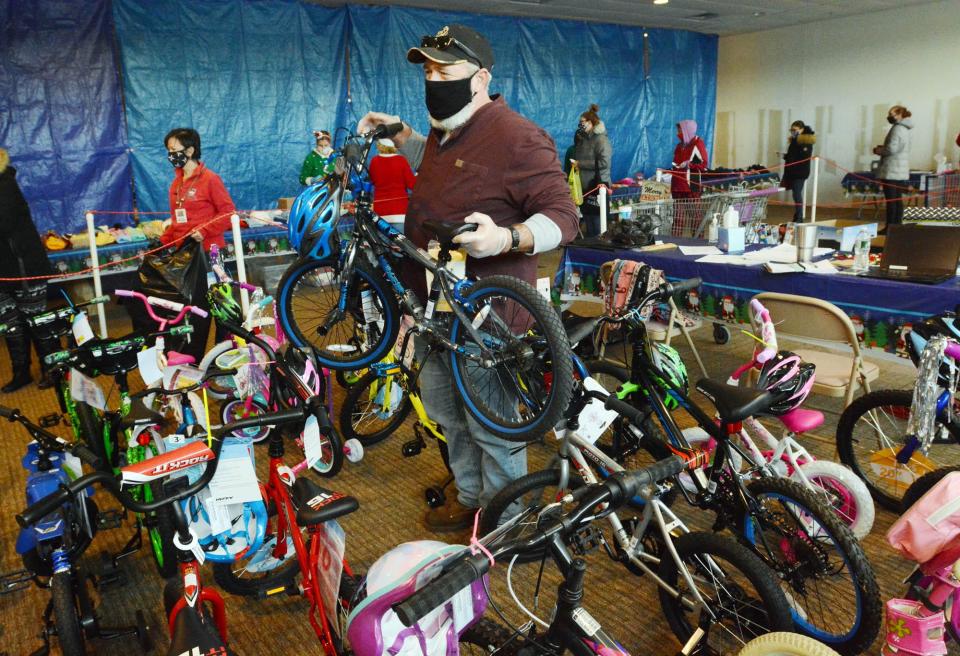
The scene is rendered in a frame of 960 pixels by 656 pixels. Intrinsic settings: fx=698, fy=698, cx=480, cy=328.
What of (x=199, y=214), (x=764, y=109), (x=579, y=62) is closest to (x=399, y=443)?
(x=199, y=214)

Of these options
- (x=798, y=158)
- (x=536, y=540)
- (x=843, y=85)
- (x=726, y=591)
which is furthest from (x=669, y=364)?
(x=843, y=85)

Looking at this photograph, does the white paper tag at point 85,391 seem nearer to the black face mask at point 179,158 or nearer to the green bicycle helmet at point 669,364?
the green bicycle helmet at point 669,364

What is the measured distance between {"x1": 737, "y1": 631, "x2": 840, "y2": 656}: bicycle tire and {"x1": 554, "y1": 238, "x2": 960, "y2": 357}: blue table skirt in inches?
68.9

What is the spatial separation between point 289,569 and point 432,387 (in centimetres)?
73

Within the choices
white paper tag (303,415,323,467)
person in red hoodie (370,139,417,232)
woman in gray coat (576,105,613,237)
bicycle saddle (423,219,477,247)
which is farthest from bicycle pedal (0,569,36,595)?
woman in gray coat (576,105,613,237)

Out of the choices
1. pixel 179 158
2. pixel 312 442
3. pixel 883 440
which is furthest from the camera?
pixel 179 158

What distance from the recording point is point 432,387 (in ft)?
7.57

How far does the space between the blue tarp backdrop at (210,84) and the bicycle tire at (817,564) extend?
6.49 metres

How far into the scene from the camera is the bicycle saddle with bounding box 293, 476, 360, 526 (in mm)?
1434

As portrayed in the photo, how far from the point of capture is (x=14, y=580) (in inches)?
83.4

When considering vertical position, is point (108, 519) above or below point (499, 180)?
below

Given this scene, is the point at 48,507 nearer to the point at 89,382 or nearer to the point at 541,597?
the point at 89,382

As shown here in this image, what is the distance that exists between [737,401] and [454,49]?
124 cm

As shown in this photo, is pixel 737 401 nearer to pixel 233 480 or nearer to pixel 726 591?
pixel 726 591
